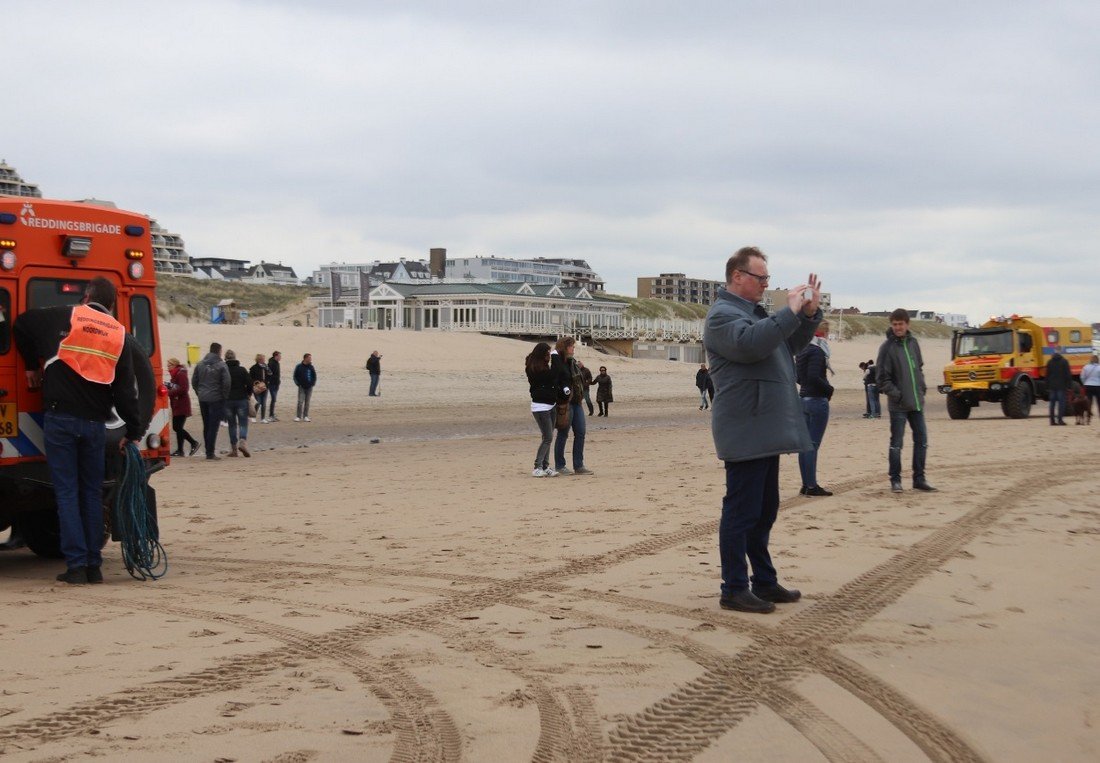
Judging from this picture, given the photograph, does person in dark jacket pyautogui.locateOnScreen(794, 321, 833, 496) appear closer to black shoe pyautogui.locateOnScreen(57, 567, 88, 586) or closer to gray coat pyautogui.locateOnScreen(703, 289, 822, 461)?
gray coat pyautogui.locateOnScreen(703, 289, 822, 461)

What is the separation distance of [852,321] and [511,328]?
98.5 metres

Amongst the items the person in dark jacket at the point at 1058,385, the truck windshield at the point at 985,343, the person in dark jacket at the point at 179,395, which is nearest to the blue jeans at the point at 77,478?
the person in dark jacket at the point at 179,395

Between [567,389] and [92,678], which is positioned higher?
[567,389]

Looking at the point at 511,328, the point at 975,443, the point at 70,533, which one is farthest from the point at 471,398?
the point at 511,328

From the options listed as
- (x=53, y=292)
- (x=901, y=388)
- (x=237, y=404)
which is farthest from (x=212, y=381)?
(x=901, y=388)

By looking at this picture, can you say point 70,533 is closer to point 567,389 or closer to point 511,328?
point 567,389

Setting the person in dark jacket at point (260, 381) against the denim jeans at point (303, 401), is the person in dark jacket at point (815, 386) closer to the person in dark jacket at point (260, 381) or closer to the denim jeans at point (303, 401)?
the person in dark jacket at point (260, 381)

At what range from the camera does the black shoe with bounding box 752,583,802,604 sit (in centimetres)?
694

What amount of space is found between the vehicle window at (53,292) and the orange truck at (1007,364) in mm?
24684

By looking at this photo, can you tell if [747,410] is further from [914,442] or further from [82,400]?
[914,442]

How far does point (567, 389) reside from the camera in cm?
1576

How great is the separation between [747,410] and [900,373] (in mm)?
6647

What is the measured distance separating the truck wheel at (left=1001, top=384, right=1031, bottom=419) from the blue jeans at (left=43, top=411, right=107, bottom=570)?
25667 mm

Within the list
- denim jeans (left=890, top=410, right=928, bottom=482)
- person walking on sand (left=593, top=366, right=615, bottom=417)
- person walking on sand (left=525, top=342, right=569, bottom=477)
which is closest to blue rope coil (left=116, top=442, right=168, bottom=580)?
person walking on sand (left=525, top=342, right=569, bottom=477)
